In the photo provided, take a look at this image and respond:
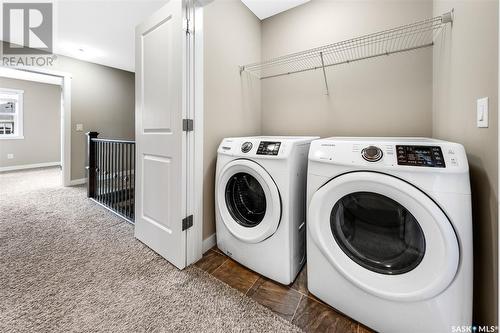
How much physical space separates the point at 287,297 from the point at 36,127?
7037 millimetres

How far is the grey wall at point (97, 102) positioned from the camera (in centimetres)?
378

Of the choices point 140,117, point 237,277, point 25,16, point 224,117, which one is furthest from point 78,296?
point 25,16

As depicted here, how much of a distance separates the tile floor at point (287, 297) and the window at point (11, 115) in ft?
20.9

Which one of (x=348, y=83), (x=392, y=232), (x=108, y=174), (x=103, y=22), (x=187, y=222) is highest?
(x=103, y=22)

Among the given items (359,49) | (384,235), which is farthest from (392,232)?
(359,49)

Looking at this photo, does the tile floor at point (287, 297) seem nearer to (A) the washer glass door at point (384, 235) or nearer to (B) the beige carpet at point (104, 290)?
(B) the beige carpet at point (104, 290)

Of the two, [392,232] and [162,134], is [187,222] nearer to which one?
[162,134]

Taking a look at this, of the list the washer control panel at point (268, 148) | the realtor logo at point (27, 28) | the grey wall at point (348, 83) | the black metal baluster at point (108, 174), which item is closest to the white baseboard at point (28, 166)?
the realtor logo at point (27, 28)

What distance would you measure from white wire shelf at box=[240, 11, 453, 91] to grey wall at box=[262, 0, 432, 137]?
0.05 m

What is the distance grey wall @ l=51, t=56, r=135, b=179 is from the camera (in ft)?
12.4

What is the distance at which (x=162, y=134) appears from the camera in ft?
5.05

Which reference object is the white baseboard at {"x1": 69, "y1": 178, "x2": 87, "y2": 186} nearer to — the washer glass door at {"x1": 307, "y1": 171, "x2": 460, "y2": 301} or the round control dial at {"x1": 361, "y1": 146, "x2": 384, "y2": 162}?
the washer glass door at {"x1": 307, "y1": 171, "x2": 460, "y2": 301}

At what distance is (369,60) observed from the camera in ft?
5.63

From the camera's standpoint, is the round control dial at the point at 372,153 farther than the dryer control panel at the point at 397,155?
Yes
